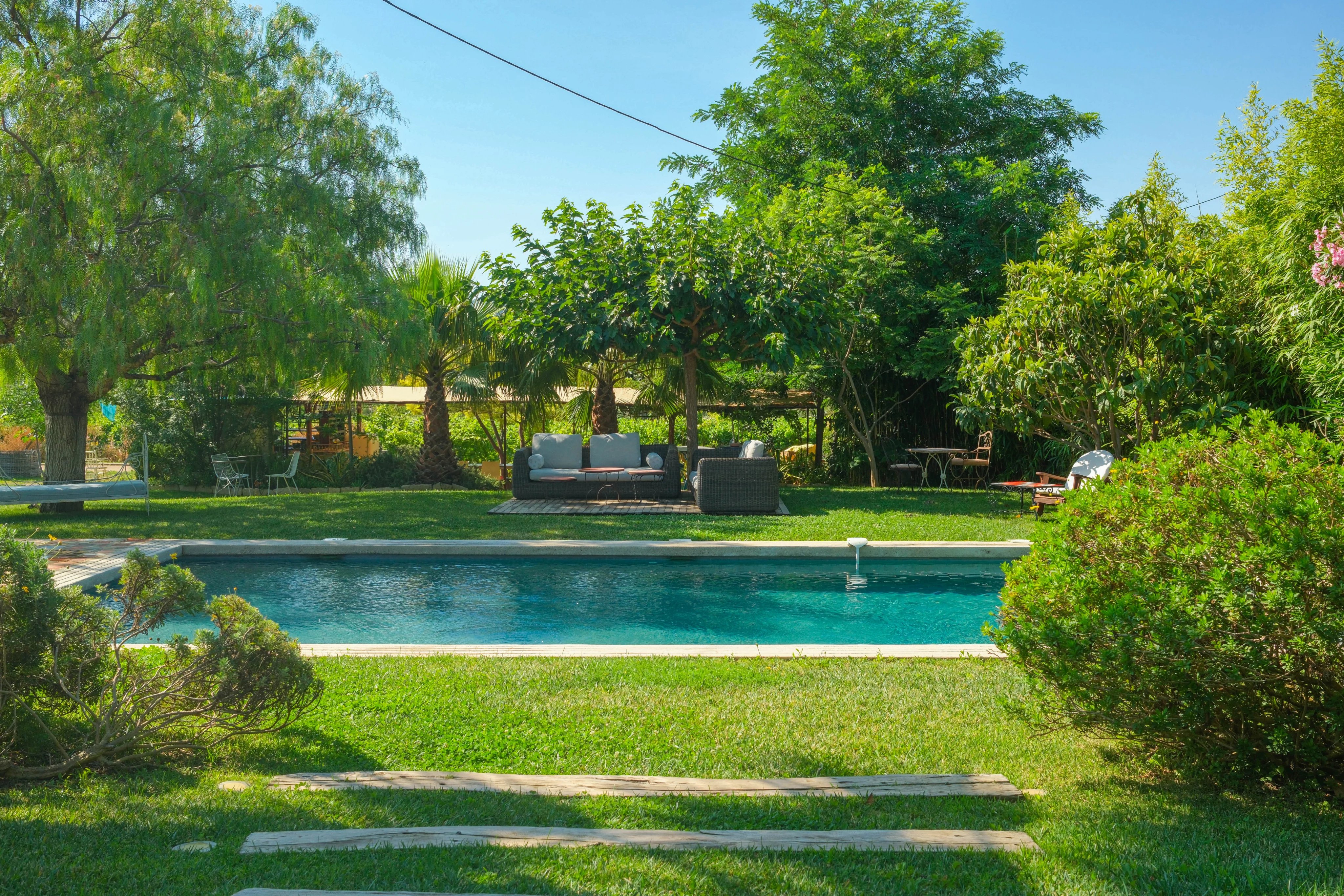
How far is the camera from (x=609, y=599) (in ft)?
27.4

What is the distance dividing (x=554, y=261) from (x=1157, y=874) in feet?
42.4

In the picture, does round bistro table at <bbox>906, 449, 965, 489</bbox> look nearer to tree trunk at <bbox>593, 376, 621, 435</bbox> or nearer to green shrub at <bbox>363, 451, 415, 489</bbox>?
tree trunk at <bbox>593, 376, 621, 435</bbox>

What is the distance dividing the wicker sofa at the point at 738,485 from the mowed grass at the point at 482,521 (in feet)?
1.12

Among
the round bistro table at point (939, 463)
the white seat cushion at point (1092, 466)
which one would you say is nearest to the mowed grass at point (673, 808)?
the white seat cushion at point (1092, 466)

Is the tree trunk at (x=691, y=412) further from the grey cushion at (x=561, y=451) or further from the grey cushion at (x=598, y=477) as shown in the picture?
the grey cushion at (x=561, y=451)

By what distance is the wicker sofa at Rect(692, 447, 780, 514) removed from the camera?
1262 centimetres

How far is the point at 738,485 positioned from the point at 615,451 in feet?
10.0

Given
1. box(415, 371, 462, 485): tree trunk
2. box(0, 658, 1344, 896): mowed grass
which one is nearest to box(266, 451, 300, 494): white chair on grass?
box(415, 371, 462, 485): tree trunk

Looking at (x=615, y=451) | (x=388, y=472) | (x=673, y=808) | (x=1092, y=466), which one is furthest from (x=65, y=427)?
(x=1092, y=466)

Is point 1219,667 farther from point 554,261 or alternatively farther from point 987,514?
point 554,261

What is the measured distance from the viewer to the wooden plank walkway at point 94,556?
25.1 feet

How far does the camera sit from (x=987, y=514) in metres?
12.5

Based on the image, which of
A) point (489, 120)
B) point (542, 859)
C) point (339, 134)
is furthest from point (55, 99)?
point (542, 859)

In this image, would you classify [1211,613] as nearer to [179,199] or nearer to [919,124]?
[179,199]
